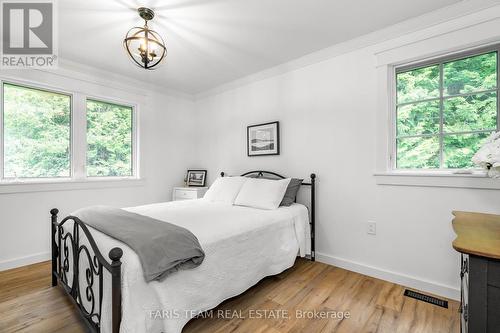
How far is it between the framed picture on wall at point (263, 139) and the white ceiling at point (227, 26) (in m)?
0.83

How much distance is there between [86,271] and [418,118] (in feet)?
10.1

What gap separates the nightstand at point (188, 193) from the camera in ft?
12.5

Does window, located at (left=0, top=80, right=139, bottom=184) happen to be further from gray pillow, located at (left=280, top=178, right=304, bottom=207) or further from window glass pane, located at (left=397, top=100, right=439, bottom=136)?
window glass pane, located at (left=397, top=100, right=439, bottom=136)

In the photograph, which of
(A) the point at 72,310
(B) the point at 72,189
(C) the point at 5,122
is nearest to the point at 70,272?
(A) the point at 72,310

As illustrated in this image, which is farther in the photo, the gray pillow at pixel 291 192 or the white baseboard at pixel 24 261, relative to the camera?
the gray pillow at pixel 291 192

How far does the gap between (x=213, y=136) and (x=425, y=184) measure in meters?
3.08

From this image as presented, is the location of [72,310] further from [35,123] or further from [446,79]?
[446,79]

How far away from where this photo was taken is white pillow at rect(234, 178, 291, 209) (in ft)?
8.52

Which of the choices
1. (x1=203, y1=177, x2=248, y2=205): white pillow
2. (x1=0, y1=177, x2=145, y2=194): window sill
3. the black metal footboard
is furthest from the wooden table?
(x1=0, y1=177, x2=145, y2=194): window sill

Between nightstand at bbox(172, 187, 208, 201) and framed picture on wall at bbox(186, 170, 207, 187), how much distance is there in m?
0.23

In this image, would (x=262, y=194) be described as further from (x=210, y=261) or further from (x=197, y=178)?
(x=197, y=178)

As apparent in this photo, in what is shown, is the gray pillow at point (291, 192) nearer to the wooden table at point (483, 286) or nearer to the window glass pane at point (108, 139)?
the wooden table at point (483, 286)

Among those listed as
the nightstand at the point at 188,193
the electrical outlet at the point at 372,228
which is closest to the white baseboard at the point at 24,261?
the nightstand at the point at 188,193

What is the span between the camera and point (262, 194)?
2.68 metres
